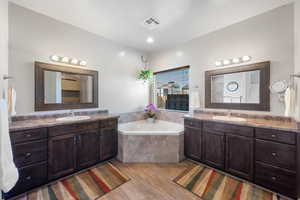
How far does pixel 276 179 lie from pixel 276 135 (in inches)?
22.7

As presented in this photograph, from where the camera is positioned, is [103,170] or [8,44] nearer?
[8,44]

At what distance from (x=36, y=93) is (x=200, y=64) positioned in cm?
329

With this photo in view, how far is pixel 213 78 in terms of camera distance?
9.25 ft

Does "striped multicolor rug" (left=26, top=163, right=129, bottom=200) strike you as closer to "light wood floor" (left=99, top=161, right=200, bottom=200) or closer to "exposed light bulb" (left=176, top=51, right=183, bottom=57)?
"light wood floor" (left=99, top=161, right=200, bottom=200)

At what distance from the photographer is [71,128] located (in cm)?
209

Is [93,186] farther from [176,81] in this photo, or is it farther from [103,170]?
[176,81]

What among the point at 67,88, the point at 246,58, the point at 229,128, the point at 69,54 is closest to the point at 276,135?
the point at 229,128

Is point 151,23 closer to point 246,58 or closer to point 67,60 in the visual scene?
point 67,60

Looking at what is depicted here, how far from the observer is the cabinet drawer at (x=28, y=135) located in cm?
161

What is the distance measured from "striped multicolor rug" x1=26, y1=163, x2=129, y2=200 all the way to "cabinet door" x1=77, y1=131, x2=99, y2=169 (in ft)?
0.53

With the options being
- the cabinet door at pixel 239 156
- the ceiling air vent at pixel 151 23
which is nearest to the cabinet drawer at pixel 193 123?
the cabinet door at pixel 239 156

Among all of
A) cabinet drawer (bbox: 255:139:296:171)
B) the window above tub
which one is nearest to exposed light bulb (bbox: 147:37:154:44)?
the window above tub

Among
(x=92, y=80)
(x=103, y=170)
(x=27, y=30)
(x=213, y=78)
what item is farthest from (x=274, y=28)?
(x=27, y=30)

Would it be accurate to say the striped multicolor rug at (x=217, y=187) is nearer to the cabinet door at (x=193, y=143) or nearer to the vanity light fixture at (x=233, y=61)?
the cabinet door at (x=193, y=143)
